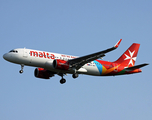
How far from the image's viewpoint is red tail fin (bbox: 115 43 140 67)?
54.2 metres

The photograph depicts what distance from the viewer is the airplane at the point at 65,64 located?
44812 mm

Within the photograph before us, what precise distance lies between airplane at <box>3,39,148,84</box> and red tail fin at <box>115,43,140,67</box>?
48.2 inches

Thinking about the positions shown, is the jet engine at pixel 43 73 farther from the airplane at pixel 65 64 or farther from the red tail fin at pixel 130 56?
Result: the red tail fin at pixel 130 56

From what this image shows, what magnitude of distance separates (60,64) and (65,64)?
949 mm

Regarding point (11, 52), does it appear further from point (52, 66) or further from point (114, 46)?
point (114, 46)

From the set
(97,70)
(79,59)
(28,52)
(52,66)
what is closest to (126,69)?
(97,70)

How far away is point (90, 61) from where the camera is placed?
1825 inches

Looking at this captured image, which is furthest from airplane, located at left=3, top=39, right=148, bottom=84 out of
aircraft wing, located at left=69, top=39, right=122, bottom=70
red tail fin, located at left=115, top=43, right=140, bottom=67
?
red tail fin, located at left=115, top=43, right=140, bottom=67

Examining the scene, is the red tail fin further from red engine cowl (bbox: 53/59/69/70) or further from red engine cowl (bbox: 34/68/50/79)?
red engine cowl (bbox: 34/68/50/79)

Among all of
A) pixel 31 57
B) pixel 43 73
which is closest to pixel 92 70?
pixel 43 73

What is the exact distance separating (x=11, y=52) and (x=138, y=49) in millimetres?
24260

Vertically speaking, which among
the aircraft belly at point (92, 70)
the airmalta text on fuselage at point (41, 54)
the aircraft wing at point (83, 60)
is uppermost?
the airmalta text on fuselage at point (41, 54)

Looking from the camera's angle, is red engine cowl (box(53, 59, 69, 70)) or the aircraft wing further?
red engine cowl (box(53, 59, 69, 70))

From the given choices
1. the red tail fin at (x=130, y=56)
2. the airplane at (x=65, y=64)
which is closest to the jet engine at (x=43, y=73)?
the airplane at (x=65, y=64)
